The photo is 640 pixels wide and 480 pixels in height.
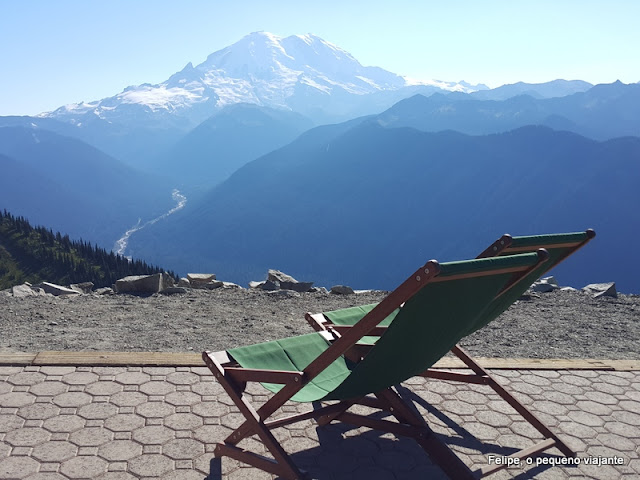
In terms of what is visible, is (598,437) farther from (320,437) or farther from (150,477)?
(150,477)

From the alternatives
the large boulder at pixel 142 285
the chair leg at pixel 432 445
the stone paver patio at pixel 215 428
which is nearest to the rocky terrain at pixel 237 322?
the large boulder at pixel 142 285

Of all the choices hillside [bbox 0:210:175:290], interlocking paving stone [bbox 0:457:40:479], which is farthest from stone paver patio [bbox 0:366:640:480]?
hillside [bbox 0:210:175:290]

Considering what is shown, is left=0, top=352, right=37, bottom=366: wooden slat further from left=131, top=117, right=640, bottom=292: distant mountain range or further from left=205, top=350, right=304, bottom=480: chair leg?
left=131, top=117, right=640, bottom=292: distant mountain range

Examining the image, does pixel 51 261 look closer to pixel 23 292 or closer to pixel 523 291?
pixel 23 292

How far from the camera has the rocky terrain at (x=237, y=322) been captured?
203 inches

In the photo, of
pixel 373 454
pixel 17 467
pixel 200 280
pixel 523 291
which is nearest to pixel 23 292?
pixel 200 280

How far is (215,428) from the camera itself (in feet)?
10.3

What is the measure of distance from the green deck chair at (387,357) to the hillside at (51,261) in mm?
42554

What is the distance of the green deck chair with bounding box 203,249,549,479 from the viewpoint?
2137 mm

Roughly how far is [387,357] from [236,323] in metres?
3.99

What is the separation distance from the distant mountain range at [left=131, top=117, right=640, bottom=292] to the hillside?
8639cm

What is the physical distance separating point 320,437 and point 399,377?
850 mm

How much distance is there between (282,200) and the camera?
186 m

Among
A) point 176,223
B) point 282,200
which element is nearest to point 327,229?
point 282,200
